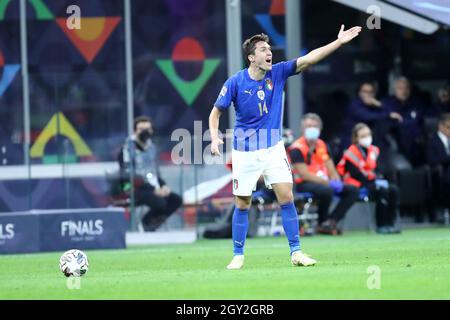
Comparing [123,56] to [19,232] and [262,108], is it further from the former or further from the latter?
[262,108]

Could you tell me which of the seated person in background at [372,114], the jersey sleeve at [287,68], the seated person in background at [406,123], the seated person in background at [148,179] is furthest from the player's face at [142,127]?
the jersey sleeve at [287,68]

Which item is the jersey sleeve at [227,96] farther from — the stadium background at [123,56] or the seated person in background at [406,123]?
the seated person in background at [406,123]

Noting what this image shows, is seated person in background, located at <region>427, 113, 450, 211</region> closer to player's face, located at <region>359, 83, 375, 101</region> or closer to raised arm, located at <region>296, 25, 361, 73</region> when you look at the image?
player's face, located at <region>359, 83, 375, 101</region>

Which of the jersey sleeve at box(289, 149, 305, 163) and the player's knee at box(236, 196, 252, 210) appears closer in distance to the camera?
the player's knee at box(236, 196, 252, 210)

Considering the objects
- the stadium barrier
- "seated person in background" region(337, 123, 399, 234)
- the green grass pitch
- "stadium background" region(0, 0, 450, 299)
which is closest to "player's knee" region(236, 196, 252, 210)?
the green grass pitch

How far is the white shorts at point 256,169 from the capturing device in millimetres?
13102

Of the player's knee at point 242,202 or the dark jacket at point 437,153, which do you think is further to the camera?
the dark jacket at point 437,153

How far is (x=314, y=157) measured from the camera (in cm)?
2039

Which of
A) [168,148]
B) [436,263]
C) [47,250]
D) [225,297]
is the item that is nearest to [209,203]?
[168,148]

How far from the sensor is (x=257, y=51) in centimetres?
1295

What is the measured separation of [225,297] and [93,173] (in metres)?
10.0

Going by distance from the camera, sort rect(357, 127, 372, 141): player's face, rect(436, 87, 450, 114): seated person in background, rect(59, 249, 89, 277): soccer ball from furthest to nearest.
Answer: rect(436, 87, 450, 114): seated person in background
rect(357, 127, 372, 141): player's face
rect(59, 249, 89, 277): soccer ball

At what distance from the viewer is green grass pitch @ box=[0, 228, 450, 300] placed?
417 inches

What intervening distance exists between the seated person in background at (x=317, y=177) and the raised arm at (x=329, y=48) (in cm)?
700
